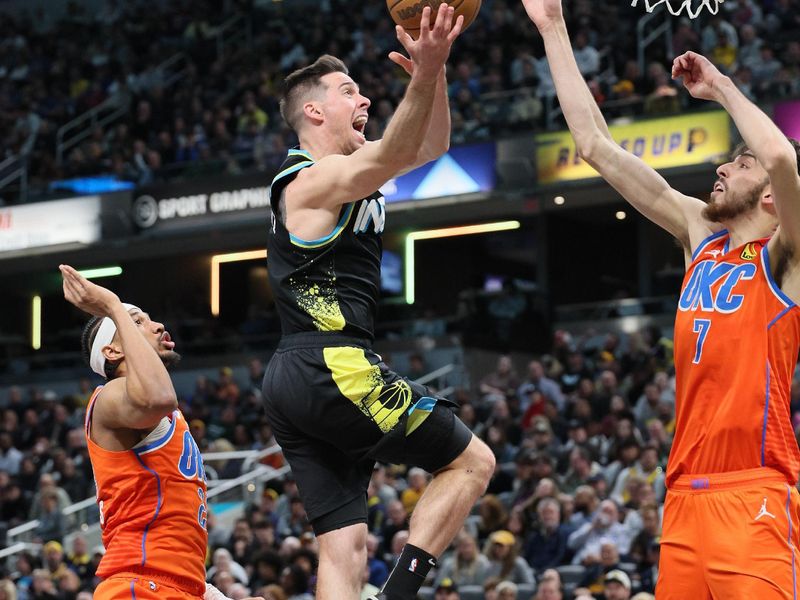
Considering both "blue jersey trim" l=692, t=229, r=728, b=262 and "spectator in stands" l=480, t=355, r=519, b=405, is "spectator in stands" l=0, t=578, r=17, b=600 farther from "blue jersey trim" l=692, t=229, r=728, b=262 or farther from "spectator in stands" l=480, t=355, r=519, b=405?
"blue jersey trim" l=692, t=229, r=728, b=262

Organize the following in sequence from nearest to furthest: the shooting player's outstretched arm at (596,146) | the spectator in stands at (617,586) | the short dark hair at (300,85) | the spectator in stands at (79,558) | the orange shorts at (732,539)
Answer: the orange shorts at (732,539)
the shooting player's outstretched arm at (596,146)
the short dark hair at (300,85)
the spectator in stands at (617,586)
the spectator in stands at (79,558)

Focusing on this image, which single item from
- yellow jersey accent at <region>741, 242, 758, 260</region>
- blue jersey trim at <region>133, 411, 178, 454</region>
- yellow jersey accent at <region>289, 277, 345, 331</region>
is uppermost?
yellow jersey accent at <region>741, 242, 758, 260</region>

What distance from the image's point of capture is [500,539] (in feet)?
44.7

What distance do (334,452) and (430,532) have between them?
54 centimetres

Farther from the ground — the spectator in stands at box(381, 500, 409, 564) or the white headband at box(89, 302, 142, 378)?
the white headband at box(89, 302, 142, 378)

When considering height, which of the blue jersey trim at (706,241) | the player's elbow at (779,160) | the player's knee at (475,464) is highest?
the player's elbow at (779,160)

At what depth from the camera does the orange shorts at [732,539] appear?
196 inches

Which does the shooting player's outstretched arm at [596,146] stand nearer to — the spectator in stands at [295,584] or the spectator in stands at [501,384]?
the spectator in stands at [295,584]

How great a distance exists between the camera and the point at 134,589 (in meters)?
5.91

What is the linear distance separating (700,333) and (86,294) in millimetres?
2633

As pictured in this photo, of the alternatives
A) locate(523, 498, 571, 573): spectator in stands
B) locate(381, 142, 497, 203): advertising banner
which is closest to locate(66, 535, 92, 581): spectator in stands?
locate(523, 498, 571, 573): spectator in stands

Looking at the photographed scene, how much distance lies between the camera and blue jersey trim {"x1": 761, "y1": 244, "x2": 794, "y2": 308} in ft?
17.2

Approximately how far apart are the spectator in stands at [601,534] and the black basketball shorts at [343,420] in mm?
7683

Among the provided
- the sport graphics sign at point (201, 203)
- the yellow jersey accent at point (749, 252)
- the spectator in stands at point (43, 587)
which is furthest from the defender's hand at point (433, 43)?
the sport graphics sign at point (201, 203)
